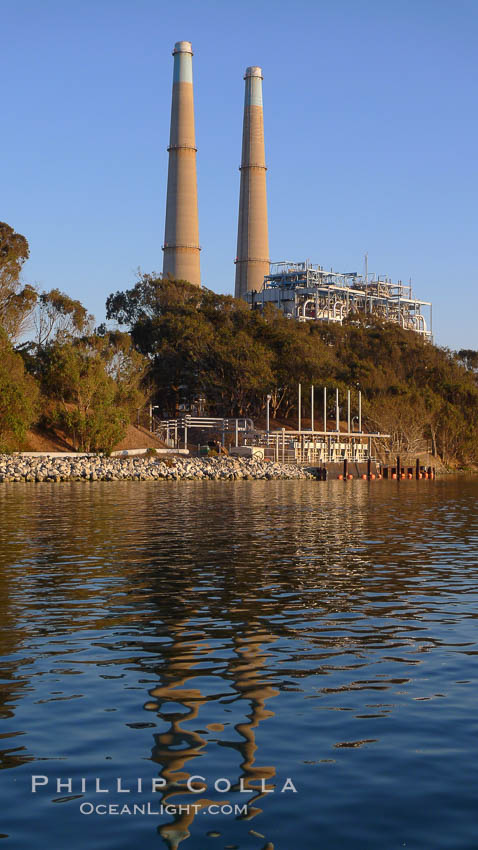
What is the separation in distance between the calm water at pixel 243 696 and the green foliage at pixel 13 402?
4047 centimetres

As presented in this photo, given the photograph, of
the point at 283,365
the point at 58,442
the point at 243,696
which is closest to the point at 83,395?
the point at 58,442

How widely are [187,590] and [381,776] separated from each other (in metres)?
8.54

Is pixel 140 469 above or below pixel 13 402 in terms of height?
below

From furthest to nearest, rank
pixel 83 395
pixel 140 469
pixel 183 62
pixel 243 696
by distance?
pixel 183 62
pixel 83 395
pixel 140 469
pixel 243 696

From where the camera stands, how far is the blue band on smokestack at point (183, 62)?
4200 inches

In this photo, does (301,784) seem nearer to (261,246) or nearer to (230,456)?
(230,456)

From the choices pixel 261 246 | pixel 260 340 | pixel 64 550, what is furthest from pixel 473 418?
pixel 64 550

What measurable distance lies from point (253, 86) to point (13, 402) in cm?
6738

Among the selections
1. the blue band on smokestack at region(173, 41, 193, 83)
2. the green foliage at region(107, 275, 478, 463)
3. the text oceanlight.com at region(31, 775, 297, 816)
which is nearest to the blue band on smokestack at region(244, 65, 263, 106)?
the blue band on smokestack at region(173, 41, 193, 83)

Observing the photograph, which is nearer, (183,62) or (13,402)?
(13,402)

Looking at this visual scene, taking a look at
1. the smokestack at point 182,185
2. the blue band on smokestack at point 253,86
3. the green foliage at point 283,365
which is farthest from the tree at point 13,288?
the blue band on smokestack at point 253,86

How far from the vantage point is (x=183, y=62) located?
107562 mm

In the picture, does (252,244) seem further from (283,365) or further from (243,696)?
(243,696)

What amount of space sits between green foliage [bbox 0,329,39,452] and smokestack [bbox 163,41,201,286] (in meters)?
46.3
